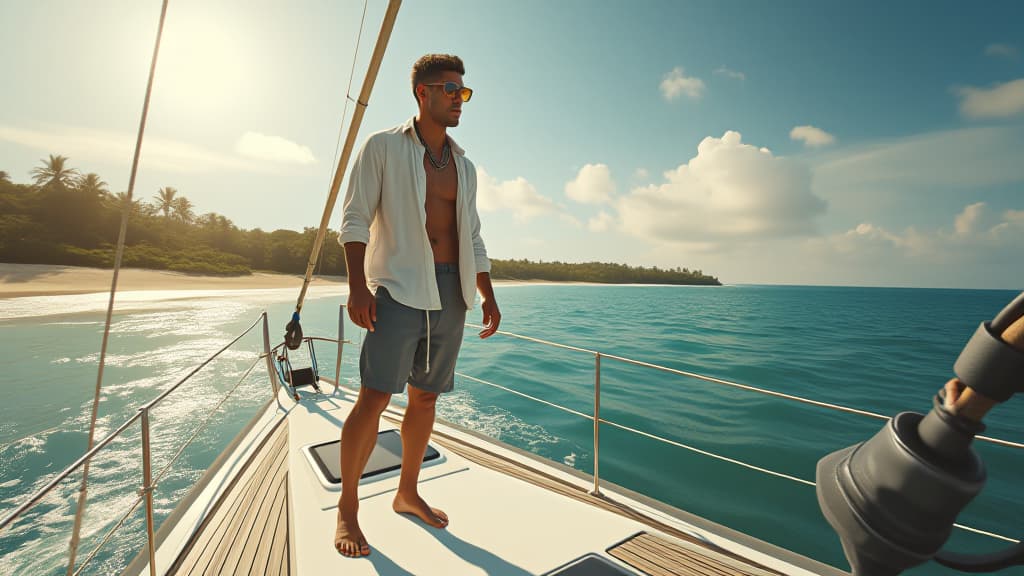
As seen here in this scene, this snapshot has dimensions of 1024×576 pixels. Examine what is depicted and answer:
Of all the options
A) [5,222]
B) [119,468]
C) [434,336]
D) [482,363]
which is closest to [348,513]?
[434,336]

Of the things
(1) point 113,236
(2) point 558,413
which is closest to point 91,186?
(1) point 113,236

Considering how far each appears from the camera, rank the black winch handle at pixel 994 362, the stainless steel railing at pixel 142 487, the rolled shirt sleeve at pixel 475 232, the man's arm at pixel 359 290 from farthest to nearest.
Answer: the rolled shirt sleeve at pixel 475 232 < the man's arm at pixel 359 290 < the stainless steel railing at pixel 142 487 < the black winch handle at pixel 994 362

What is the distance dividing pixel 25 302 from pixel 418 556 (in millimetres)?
25893

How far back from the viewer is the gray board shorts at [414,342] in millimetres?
1305

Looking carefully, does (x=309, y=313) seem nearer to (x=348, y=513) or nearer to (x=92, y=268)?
(x=92, y=268)

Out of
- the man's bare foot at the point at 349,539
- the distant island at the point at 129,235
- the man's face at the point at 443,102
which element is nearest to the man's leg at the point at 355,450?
the man's bare foot at the point at 349,539

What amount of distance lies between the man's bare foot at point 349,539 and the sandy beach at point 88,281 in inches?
980

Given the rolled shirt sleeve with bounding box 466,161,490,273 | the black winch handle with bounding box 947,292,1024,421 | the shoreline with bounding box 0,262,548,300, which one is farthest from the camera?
the shoreline with bounding box 0,262,548,300

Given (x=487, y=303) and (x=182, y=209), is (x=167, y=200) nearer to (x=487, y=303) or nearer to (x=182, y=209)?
(x=182, y=209)

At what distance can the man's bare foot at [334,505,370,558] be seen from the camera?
50.8 inches

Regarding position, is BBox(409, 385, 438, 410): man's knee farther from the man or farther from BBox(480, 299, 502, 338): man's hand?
BBox(480, 299, 502, 338): man's hand

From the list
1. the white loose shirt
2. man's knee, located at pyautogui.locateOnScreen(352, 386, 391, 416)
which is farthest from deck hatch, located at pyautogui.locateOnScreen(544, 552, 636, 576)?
the white loose shirt

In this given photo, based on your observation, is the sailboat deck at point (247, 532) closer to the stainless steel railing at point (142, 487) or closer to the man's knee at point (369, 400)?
the stainless steel railing at point (142, 487)

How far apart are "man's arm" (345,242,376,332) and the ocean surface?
85 centimetres
